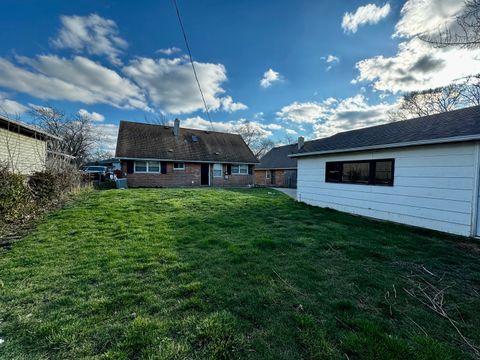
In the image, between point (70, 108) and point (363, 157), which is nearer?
point (363, 157)

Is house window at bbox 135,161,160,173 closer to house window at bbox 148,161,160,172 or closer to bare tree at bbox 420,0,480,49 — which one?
house window at bbox 148,161,160,172

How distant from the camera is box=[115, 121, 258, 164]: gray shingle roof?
56.0ft

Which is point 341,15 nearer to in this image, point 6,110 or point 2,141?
point 6,110

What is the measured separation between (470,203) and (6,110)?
14.6 meters

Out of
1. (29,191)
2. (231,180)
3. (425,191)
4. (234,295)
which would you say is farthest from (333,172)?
(231,180)

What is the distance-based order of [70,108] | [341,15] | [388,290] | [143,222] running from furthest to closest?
1. [70,108]
2. [341,15]
3. [143,222]
4. [388,290]

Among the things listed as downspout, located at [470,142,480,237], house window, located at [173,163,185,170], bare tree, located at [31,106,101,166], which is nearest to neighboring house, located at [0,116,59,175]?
house window, located at [173,163,185,170]

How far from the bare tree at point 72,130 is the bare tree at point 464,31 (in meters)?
29.0

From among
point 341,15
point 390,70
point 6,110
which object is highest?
point 341,15

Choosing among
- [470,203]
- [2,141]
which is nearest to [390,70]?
[470,203]

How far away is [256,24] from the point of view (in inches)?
356

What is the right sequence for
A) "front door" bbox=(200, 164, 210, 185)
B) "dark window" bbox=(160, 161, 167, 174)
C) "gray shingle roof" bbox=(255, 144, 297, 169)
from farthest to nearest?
"gray shingle roof" bbox=(255, 144, 297, 169) < "front door" bbox=(200, 164, 210, 185) < "dark window" bbox=(160, 161, 167, 174)

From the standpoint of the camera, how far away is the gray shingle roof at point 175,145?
56.0ft

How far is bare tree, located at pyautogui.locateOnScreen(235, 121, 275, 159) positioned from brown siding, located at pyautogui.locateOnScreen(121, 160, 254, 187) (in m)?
22.7
